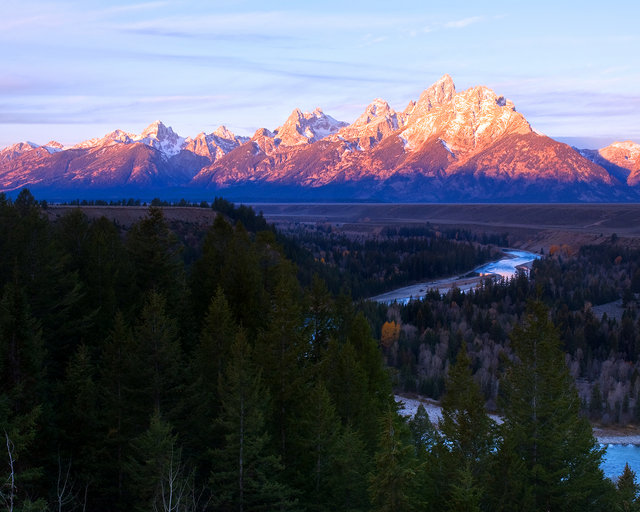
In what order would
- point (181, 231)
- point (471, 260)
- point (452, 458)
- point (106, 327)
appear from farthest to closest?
point (471, 260) < point (181, 231) < point (106, 327) < point (452, 458)

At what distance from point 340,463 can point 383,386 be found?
40.0 ft

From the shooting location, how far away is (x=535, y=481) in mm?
24719

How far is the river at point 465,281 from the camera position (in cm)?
11446

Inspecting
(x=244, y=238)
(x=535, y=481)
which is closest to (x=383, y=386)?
(x=535, y=481)

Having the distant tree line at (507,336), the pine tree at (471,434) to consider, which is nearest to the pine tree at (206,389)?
the pine tree at (471,434)

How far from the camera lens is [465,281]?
12781 cm

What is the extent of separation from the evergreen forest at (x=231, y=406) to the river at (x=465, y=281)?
6296 centimetres

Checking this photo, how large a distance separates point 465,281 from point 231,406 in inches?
4326

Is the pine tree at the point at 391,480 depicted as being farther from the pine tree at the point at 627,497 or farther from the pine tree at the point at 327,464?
the pine tree at the point at 627,497

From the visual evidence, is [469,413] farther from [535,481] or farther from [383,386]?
[383,386]

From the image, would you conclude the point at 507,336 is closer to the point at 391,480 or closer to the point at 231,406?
the point at 231,406

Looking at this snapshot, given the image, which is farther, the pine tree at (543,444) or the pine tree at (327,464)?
the pine tree at (543,444)

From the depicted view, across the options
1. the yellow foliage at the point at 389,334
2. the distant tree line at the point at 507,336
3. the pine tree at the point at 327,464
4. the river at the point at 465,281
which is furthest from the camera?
the river at the point at 465,281

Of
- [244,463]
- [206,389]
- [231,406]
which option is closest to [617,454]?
[206,389]
